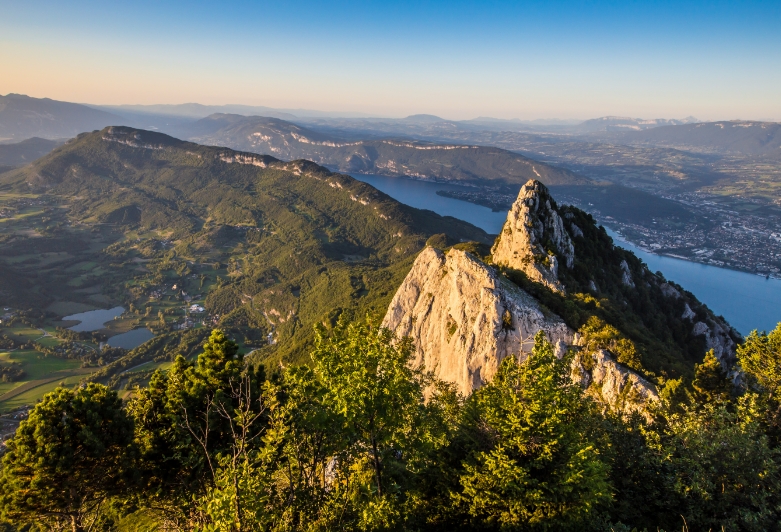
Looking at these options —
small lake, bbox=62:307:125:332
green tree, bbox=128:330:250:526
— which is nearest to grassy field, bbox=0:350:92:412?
small lake, bbox=62:307:125:332

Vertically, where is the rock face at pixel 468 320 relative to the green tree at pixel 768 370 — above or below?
below

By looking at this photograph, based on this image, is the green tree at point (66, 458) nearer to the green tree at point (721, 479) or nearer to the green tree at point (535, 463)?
the green tree at point (535, 463)

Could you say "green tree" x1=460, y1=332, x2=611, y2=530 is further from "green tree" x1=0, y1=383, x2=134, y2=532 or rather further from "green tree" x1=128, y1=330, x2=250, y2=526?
"green tree" x1=0, y1=383, x2=134, y2=532

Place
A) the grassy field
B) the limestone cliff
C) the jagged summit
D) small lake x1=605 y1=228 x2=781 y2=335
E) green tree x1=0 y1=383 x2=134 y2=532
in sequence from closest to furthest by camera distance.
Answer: green tree x1=0 y1=383 x2=134 y2=532 → the limestone cliff → the jagged summit → small lake x1=605 y1=228 x2=781 y2=335 → the grassy field

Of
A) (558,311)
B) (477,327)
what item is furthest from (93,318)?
(558,311)

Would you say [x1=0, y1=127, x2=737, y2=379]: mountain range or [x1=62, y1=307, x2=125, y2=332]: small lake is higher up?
[x1=0, y1=127, x2=737, y2=379]: mountain range

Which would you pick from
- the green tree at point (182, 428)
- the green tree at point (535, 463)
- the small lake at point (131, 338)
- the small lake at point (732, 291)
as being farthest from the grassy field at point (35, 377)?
the small lake at point (732, 291)
